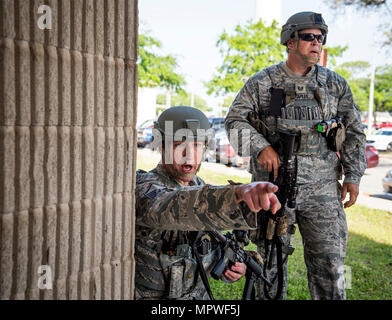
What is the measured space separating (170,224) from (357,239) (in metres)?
4.53

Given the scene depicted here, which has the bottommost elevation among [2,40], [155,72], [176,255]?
[176,255]

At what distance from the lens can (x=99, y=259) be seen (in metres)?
1.40

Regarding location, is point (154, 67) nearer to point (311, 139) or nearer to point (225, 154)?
point (225, 154)

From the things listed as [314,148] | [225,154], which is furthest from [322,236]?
[225,154]

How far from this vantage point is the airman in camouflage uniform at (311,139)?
105 inches

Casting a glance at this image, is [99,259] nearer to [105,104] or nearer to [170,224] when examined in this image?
[170,224]

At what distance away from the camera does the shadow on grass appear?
140 inches

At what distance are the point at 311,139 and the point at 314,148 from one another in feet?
0.20

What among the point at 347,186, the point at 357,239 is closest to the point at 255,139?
the point at 347,186

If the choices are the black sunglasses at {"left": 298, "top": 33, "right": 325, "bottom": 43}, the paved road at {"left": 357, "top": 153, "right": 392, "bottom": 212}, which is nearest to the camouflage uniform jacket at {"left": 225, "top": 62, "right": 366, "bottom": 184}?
the black sunglasses at {"left": 298, "top": 33, "right": 325, "bottom": 43}

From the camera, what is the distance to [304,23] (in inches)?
108

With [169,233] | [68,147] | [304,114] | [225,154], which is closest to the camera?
[68,147]

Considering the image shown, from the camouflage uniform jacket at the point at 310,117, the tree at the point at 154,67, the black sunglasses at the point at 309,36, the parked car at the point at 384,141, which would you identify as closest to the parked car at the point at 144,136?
the tree at the point at 154,67
